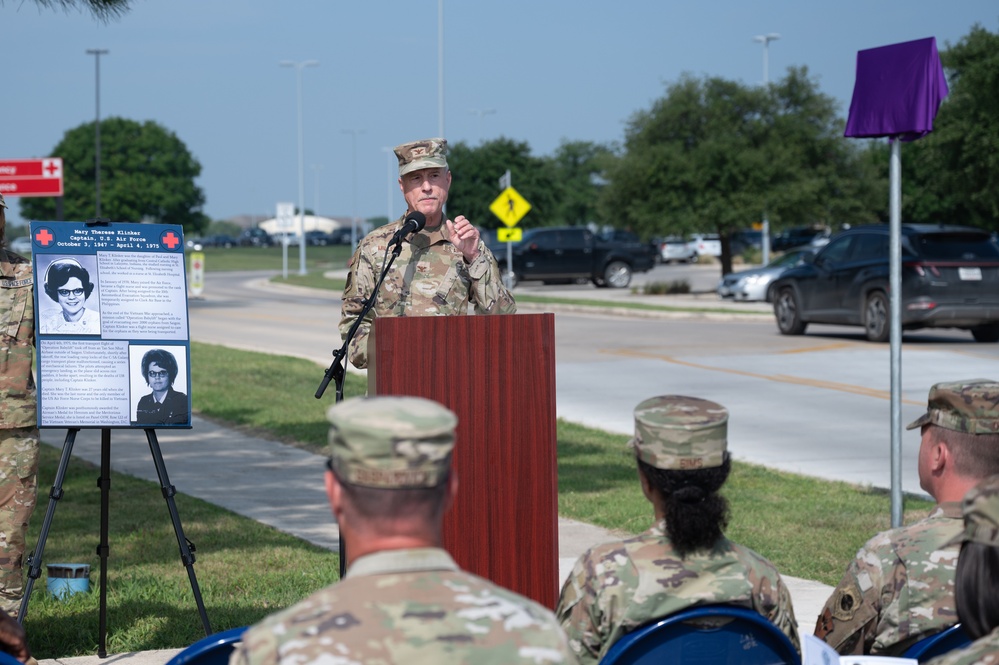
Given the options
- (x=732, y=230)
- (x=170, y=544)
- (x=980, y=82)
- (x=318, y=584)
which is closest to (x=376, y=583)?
(x=318, y=584)

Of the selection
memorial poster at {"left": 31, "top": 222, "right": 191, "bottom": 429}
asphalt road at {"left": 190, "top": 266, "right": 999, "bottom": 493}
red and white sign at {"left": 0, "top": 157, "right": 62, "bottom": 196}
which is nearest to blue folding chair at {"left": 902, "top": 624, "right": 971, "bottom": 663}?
memorial poster at {"left": 31, "top": 222, "right": 191, "bottom": 429}

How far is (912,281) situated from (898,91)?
43.0 ft

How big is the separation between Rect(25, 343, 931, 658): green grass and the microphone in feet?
6.91

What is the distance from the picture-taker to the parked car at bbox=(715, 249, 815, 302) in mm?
32688

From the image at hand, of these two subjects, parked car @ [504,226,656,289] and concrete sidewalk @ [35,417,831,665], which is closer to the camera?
concrete sidewalk @ [35,417,831,665]

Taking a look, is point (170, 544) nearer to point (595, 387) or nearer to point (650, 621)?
point (650, 621)

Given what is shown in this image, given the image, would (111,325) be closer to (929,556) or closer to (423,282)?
(423,282)

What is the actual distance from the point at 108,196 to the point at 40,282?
4053 inches

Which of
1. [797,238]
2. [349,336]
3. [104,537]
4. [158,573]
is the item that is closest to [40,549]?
[104,537]

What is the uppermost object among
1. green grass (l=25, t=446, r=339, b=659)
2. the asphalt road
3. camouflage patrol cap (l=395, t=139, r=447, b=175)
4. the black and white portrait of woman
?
camouflage patrol cap (l=395, t=139, r=447, b=175)

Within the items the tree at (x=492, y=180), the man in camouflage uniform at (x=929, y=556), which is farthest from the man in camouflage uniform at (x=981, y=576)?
the tree at (x=492, y=180)

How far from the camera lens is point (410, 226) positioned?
487cm

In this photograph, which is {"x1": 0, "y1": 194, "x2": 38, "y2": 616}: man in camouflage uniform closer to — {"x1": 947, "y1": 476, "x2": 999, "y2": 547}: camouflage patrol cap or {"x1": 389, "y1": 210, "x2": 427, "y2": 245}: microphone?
{"x1": 389, "y1": 210, "x2": 427, "y2": 245}: microphone

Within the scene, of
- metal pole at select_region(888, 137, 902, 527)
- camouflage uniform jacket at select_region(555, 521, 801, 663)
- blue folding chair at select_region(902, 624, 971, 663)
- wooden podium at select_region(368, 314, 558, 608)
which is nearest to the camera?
camouflage uniform jacket at select_region(555, 521, 801, 663)
